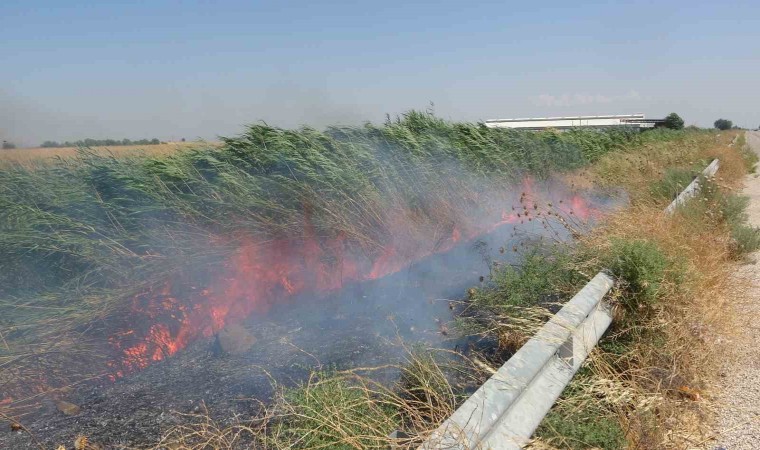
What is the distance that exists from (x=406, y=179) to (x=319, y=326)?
13.6 feet

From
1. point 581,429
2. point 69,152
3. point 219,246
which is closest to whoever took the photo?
point 581,429

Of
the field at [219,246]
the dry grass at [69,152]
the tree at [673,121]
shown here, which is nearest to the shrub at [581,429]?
the field at [219,246]

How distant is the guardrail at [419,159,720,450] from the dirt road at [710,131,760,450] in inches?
30.9

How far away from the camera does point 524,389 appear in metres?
2.32

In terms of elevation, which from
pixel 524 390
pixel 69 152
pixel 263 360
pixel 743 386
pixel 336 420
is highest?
pixel 69 152

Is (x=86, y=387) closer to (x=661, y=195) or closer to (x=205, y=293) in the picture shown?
(x=205, y=293)

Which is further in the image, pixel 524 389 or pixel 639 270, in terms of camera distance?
pixel 639 270

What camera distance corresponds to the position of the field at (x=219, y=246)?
15.2ft

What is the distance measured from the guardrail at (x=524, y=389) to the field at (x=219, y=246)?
25.9 inches

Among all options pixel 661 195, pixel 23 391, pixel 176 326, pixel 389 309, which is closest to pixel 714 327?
pixel 389 309

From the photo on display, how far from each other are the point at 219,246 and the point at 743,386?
5.58m

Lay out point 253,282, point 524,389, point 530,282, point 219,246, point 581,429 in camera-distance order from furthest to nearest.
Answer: point 219,246 → point 253,282 → point 530,282 → point 581,429 → point 524,389

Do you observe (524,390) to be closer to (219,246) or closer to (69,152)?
(219,246)

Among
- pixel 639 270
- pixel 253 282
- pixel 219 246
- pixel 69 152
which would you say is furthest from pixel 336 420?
pixel 69 152
